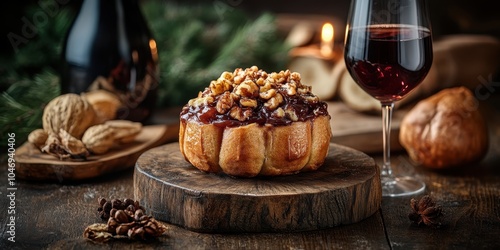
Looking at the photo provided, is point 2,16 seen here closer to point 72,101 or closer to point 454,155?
point 72,101

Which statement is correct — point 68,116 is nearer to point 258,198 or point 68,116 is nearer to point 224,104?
point 224,104

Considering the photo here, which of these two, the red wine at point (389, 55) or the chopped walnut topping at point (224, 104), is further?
the red wine at point (389, 55)

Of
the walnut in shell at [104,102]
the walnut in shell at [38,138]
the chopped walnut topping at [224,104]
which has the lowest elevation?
the walnut in shell at [38,138]

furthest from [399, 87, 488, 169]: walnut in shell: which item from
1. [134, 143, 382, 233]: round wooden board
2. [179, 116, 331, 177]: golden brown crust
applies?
[179, 116, 331, 177]: golden brown crust

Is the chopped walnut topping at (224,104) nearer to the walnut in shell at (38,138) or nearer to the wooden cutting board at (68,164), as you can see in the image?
the wooden cutting board at (68,164)

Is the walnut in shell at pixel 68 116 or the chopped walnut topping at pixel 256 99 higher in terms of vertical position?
the chopped walnut topping at pixel 256 99

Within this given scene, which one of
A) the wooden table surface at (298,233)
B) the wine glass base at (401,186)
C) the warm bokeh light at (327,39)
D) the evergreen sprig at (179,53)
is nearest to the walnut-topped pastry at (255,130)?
the wooden table surface at (298,233)

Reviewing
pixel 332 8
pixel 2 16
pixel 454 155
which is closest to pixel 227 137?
pixel 454 155
